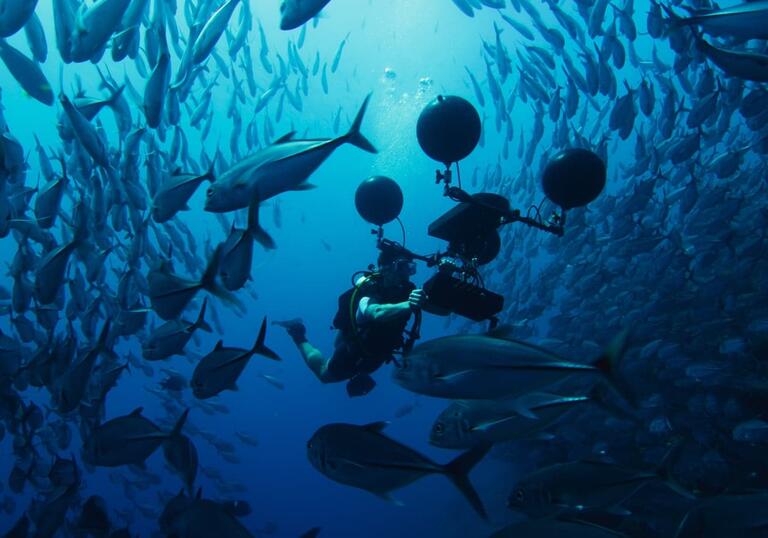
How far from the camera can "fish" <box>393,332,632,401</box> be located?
6.29 feet

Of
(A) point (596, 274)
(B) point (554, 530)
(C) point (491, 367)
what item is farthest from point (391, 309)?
(A) point (596, 274)

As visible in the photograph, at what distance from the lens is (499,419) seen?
242cm

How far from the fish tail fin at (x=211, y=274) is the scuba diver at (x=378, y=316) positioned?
140cm

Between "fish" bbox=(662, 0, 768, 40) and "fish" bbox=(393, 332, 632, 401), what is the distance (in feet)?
8.41

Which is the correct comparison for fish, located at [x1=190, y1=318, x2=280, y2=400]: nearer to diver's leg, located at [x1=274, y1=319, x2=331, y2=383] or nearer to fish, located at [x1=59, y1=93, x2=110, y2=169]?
fish, located at [x1=59, y1=93, x2=110, y2=169]

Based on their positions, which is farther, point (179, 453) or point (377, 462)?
point (179, 453)

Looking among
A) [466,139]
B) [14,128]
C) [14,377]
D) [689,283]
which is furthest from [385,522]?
[14,128]

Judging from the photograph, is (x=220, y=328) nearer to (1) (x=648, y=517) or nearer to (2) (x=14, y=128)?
(1) (x=648, y=517)

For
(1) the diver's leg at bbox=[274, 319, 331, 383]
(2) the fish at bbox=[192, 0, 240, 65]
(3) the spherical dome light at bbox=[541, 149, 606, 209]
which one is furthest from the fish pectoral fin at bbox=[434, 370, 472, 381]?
(1) the diver's leg at bbox=[274, 319, 331, 383]

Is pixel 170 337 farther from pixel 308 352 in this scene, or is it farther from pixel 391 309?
pixel 308 352

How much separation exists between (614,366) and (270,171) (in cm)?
195

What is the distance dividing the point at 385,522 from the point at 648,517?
1826cm

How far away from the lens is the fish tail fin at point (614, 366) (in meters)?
1.88

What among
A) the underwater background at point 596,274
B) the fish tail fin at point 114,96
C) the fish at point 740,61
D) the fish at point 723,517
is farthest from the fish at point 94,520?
the fish at point 740,61
